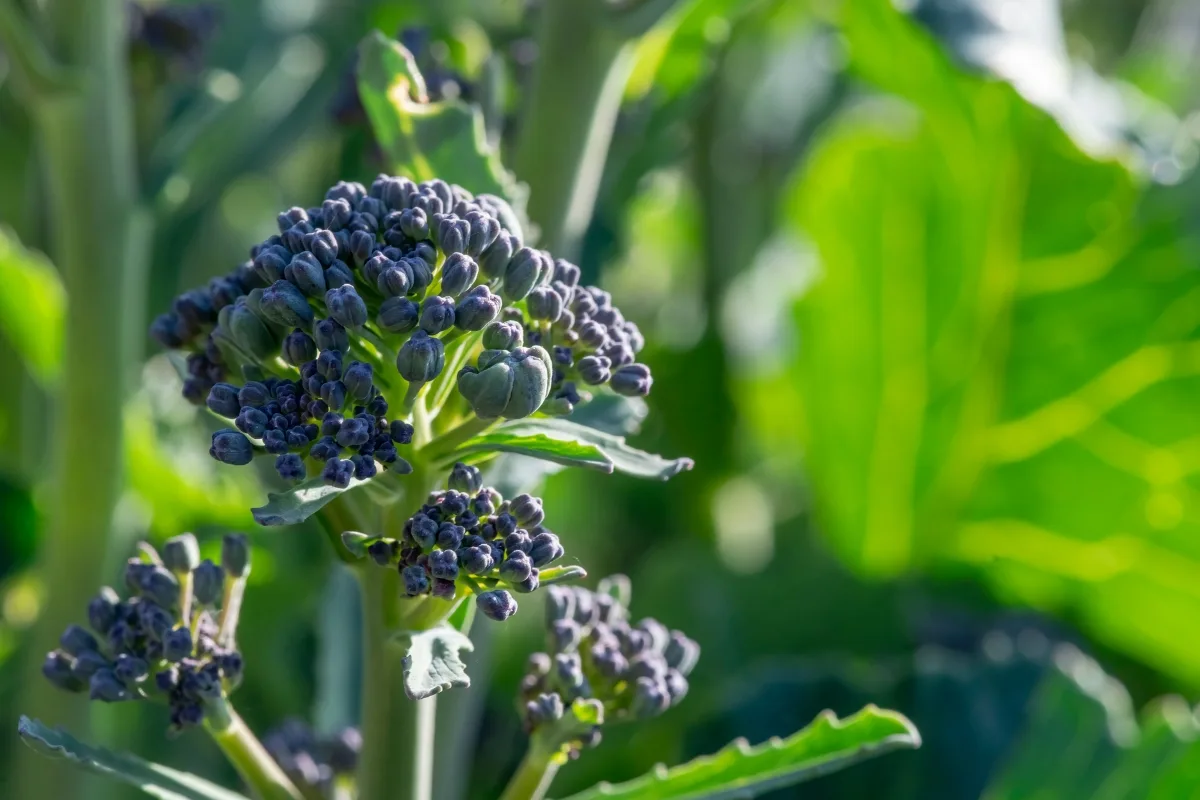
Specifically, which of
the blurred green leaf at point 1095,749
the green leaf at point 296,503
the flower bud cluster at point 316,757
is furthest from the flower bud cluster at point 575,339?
the blurred green leaf at point 1095,749

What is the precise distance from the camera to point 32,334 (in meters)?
0.99

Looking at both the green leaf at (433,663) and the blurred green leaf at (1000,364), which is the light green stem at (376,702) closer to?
the green leaf at (433,663)

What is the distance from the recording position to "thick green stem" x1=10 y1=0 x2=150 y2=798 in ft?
2.42

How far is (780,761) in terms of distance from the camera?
0.53 metres

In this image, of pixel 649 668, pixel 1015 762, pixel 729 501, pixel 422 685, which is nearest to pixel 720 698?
pixel 1015 762

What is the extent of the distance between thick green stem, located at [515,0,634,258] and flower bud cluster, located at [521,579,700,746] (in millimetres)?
205

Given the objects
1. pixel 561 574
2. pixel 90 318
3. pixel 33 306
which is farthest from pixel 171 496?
pixel 561 574

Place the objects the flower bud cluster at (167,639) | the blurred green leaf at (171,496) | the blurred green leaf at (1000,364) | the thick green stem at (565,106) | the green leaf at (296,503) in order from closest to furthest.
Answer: the green leaf at (296,503)
the flower bud cluster at (167,639)
the thick green stem at (565,106)
the blurred green leaf at (171,496)
the blurred green leaf at (1000,364)

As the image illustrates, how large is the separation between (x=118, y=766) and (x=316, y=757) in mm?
183

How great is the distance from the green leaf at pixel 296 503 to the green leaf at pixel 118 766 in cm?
13

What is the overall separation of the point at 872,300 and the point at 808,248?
14 cm

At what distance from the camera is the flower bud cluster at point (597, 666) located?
1.73ft

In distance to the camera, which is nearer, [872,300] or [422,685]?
[422,685]

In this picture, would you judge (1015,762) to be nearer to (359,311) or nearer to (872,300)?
(872,300)
